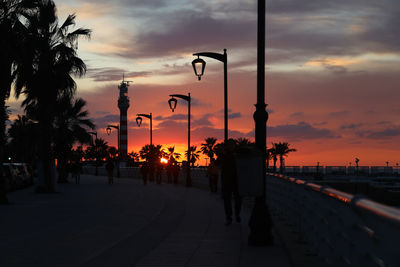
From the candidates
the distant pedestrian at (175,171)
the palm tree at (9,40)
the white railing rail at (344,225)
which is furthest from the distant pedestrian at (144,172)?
the white railing rail at (344,225)

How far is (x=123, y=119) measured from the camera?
12781 centimetres

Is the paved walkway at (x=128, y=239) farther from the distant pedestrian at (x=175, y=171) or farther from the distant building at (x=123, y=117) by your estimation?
the distant building at (x=123, y=117)

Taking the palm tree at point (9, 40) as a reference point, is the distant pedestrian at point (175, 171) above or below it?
below

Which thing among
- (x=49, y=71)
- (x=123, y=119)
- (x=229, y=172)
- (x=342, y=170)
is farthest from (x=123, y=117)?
(x=229, y=172)

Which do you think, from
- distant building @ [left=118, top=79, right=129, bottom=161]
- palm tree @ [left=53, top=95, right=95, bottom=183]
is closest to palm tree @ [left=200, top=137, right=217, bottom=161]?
distant building @ [left=118, top=79, right=129, bottom=161]

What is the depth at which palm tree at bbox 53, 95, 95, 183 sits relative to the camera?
4685 cm

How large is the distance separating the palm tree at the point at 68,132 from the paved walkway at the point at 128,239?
2768cm

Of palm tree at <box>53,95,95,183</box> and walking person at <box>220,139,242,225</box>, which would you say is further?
palm tree at <box>53,95,95,183</box>

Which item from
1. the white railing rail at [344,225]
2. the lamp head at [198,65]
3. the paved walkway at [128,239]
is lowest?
the paved walkway at [128,239]

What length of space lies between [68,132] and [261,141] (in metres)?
38.2

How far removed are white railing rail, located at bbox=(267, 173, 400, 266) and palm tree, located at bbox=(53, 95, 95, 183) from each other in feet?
116

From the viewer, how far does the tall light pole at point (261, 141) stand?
1105 centimetres

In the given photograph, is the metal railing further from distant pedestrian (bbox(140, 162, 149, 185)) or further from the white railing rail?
the white railing rail

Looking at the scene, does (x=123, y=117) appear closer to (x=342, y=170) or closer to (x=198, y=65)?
(x=342, y=170)
